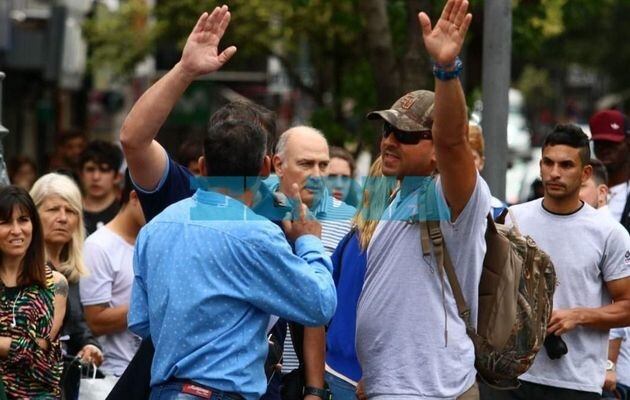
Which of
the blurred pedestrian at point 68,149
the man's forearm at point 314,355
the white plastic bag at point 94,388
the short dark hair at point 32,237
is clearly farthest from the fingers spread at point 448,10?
the blurred pedestrian at point 68,149

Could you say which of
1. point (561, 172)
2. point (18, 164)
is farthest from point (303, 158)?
point (18, 164)

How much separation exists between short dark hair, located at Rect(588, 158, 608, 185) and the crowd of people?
1210mm

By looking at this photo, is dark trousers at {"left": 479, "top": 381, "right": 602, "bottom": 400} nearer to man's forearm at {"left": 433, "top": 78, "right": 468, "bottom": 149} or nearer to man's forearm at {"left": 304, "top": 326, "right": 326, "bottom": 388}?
man's forearm at {"left": 304, "top": 326, "right": 326, "bottom": 388}

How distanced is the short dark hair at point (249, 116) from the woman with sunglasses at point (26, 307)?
5.34 ft

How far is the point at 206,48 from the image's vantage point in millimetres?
5707

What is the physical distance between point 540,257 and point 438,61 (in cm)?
155

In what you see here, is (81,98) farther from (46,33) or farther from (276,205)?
(276,205)

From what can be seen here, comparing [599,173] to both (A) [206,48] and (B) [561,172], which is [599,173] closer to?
(B) [561,172]

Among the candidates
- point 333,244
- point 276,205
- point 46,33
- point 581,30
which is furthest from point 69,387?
point 581,30

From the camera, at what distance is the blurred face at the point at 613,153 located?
9.72m

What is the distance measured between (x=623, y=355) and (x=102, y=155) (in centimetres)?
410

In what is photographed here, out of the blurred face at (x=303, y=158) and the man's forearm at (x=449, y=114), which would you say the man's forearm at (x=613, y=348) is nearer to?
the blurred face at (x=303, y=158)

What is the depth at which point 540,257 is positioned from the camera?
21.3 feet

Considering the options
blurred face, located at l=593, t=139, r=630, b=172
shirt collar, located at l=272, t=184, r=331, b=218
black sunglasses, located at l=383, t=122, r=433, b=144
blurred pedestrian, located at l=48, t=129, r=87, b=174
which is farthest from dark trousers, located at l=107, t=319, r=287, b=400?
blurred pedestrian, located at l=48, t=129, r=87, b=174
